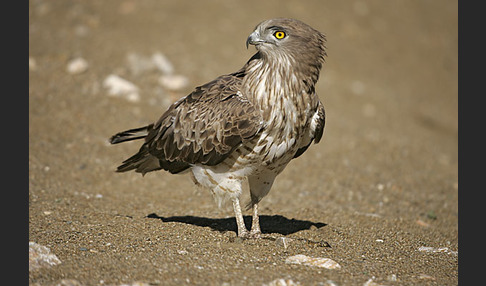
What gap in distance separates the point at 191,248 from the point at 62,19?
11818 mm

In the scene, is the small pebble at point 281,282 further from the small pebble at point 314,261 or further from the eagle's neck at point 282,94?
the eagle's neck at point 282,94

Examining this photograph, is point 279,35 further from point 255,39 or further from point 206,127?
point 206,127

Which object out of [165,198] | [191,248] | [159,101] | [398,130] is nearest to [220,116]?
[191,248]

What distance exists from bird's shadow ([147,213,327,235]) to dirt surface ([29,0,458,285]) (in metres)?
0.06

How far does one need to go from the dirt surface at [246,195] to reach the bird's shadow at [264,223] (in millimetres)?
62

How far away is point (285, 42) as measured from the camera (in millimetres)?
6793

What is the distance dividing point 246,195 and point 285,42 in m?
4.33

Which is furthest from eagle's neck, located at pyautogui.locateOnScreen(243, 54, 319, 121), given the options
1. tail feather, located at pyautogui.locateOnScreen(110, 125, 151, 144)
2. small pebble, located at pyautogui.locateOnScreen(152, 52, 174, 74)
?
small pebble, located at pyautogui.locateOnScreen(152, 52, 174, 74)

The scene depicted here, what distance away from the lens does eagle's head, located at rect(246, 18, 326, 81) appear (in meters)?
6.78

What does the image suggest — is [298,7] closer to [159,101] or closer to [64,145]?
[159,101]

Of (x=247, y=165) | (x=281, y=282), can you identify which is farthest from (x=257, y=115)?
(x=281, y=282)

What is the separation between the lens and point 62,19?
16609 millimetres

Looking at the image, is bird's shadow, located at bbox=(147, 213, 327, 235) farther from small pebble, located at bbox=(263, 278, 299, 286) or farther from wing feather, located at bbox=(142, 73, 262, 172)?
small pebble, located at bbox=(263, 278, 299, 286)

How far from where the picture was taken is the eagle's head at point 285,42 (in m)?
6.78
